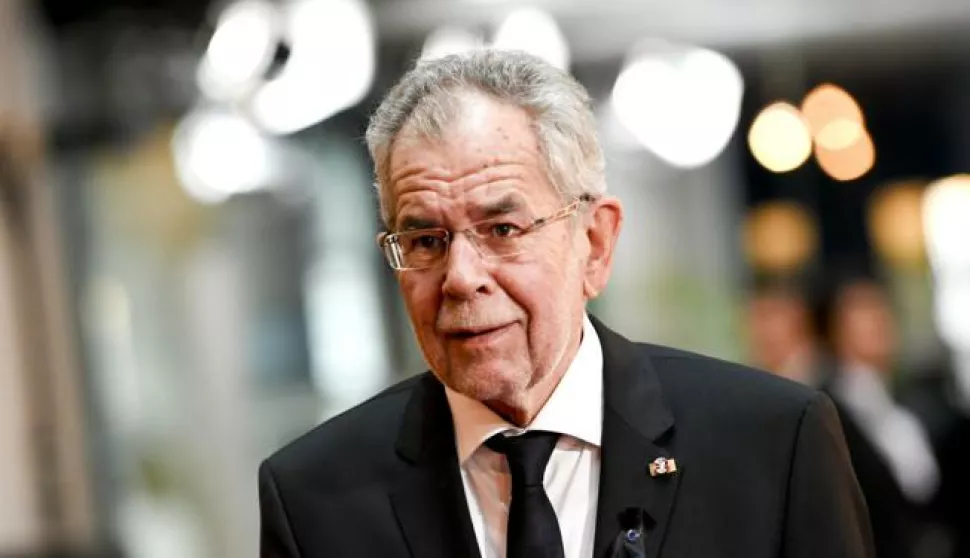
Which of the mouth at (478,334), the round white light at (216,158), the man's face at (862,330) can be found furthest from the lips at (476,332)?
the round white light at (216,158)

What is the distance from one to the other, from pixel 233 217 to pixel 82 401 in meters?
1.16

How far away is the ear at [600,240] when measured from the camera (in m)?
1.80

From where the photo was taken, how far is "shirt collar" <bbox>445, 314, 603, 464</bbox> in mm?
1786

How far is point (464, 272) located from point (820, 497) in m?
0.48

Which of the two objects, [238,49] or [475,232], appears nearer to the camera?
[475,232]

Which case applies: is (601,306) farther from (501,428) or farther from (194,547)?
(501,428)

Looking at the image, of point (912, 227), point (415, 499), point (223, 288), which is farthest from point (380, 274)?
point (415, 499)

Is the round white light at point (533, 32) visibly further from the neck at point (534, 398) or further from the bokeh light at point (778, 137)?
the neck at point (534, 398)

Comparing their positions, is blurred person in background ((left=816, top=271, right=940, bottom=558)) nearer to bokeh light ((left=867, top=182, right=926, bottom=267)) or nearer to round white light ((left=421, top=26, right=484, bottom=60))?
bokeh light ((left=867, top=182, right=926, bottom=267))

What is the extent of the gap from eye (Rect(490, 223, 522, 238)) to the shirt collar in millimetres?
221

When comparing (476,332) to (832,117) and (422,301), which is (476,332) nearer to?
(422,301)

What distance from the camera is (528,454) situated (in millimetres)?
1757

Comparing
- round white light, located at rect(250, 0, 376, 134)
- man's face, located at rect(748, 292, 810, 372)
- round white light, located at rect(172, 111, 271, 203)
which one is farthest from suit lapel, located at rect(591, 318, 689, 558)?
round white light, located at rect(172, 111, 271, 203)

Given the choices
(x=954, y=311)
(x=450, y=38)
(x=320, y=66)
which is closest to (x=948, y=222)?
(x=954, y=311)
